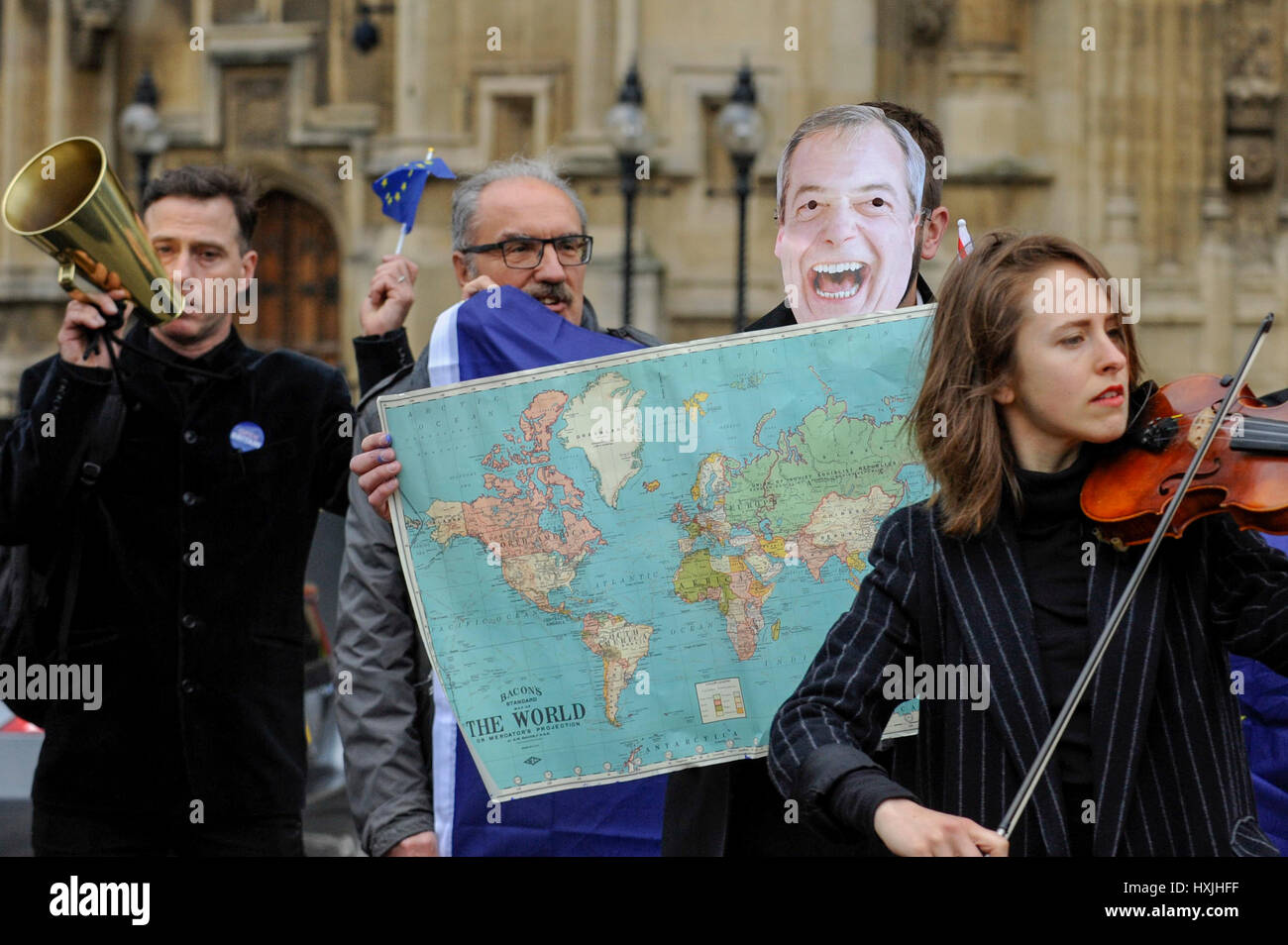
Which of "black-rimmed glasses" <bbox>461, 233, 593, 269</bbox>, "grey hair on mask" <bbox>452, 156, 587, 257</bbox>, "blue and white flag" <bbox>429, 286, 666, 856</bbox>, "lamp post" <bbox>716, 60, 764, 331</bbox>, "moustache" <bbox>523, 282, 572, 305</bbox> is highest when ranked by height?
"lamp post" <bbox>716, 60, 764, 331</bbox>

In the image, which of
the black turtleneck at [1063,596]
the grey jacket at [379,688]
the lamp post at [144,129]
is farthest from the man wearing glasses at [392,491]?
the lamp post at [144,129]

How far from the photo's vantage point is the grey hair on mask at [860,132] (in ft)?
13.1

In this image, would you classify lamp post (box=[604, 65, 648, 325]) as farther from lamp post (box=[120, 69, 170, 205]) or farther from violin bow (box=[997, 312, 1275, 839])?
violin bow (box=[997, 312, 1275, 839])

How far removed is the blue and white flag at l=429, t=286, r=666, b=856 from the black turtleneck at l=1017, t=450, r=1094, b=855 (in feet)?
4.11

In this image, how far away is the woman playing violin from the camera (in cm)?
282

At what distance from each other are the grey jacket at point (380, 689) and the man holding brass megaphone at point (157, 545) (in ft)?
1.80

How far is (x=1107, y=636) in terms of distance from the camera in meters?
2.77

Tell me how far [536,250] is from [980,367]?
1514 mm

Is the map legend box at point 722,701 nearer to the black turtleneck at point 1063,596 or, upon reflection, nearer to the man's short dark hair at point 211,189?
the black turtleneck at point 1063,596

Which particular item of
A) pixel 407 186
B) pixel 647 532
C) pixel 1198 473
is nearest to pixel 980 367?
pixel 1198 473

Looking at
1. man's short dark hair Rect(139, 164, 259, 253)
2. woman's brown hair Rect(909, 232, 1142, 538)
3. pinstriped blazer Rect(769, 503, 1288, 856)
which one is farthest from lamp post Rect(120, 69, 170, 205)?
pinstriped blazer Rect(769, 503, 1288, 856)

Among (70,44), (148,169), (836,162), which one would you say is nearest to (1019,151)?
(148,169)
